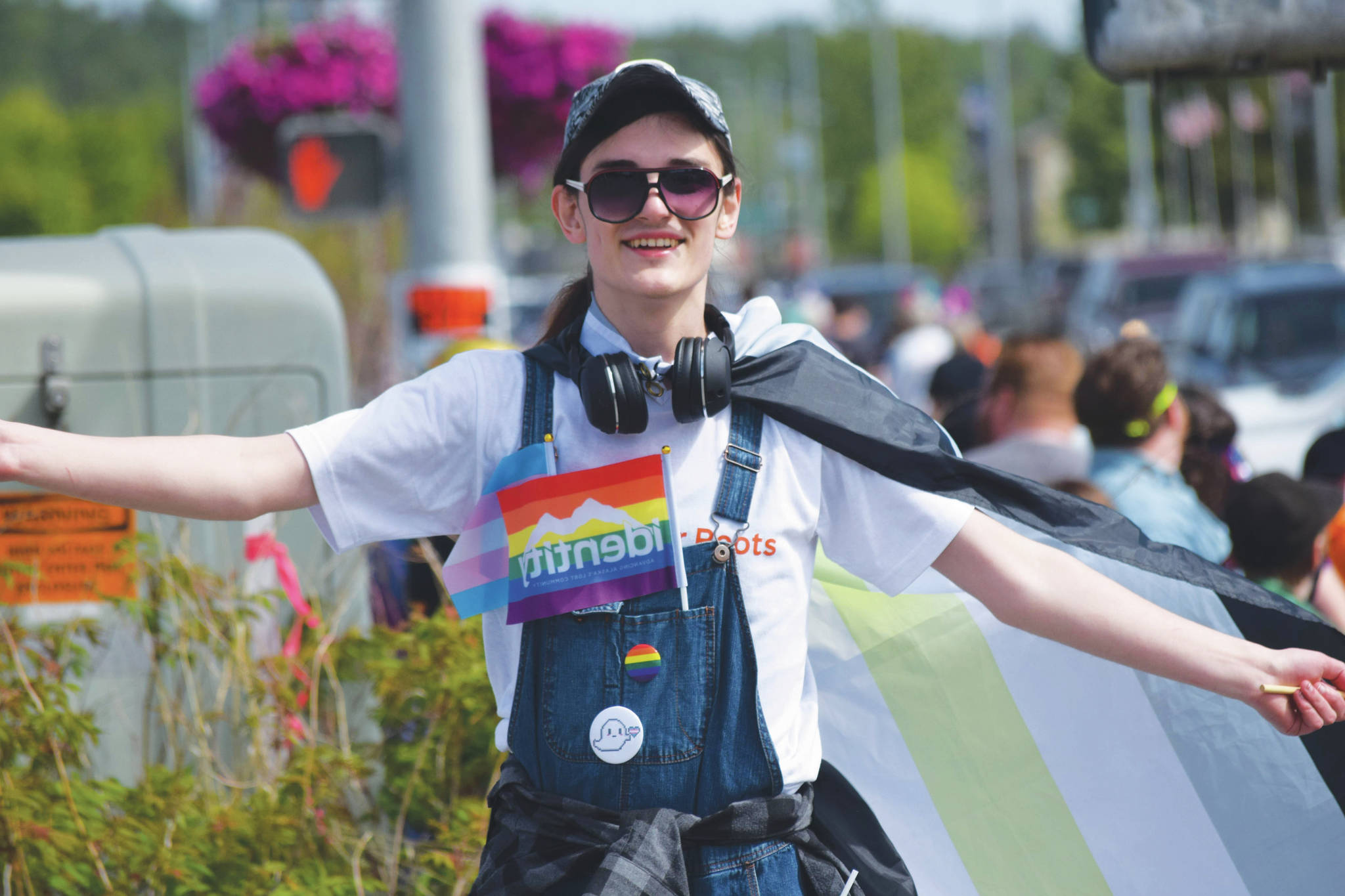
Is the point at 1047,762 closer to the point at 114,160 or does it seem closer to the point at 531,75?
the point at 531,75

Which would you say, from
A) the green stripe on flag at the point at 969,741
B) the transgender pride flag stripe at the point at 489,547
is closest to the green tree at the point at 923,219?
the green stripe on flag at the point at 969,741

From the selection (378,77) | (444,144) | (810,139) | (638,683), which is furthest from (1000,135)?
(638,683)

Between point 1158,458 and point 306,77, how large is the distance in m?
5.93

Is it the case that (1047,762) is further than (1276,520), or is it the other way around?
(1276,520)

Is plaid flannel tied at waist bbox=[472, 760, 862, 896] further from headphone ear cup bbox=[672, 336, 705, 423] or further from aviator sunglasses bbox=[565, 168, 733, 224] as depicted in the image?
aviator sunglasses bbox=[565, 168, 733, 224]

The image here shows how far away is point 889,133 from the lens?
89938 mm

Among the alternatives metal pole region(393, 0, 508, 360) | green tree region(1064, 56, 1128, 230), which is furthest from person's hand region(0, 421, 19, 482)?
green tree region(1064, 56, 1128, 230)

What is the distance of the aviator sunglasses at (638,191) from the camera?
2.17 metres

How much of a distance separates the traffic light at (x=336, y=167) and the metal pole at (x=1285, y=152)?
4573cm

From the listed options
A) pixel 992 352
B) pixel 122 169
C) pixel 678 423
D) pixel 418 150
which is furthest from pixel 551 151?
pixel 122 169

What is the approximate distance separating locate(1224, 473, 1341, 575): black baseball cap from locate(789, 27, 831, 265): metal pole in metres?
57.6

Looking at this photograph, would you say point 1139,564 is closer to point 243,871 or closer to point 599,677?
point 599,677

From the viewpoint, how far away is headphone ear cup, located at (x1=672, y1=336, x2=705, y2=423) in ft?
6.84

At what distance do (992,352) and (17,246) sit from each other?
908 centimetres
